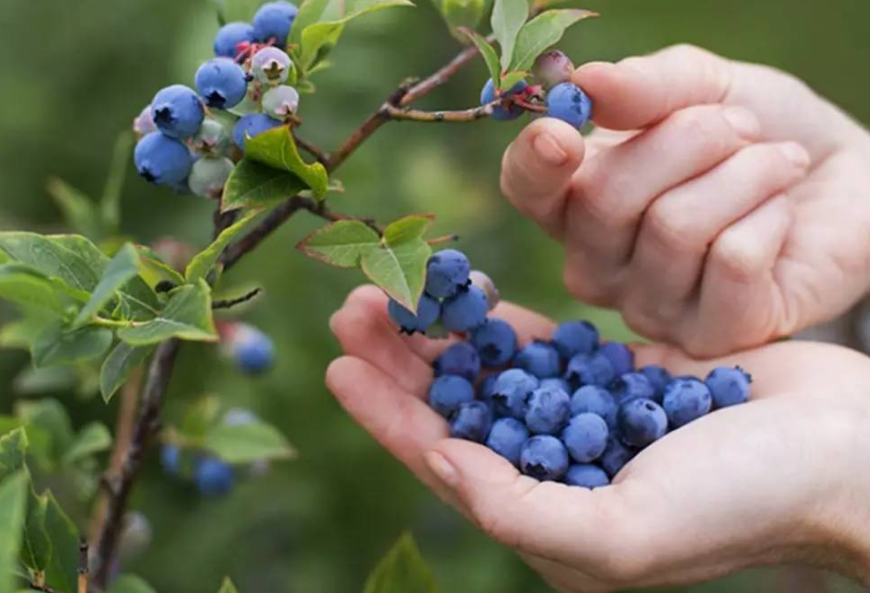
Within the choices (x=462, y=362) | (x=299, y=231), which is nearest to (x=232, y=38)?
(x=462, y=362)

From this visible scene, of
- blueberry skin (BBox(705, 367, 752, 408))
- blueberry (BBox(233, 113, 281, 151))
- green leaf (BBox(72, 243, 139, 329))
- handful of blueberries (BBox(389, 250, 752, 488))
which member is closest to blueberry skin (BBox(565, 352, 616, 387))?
handful of blueberries (BBox(389, 250, 752, 488))

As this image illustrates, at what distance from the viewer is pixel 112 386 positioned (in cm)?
82

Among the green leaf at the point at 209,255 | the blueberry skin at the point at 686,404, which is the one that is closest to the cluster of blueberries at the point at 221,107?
the green leaf at the point at 209,255

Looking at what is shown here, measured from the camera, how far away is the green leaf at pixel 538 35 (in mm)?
885

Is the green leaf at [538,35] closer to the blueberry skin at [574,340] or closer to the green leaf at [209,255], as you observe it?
the green leaf at [209,255]

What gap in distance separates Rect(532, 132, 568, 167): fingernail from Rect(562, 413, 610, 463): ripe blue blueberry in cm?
24

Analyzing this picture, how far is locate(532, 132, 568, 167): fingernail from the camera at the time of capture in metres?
1.00

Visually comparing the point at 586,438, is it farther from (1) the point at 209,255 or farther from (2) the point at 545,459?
(1) the point at 209,255

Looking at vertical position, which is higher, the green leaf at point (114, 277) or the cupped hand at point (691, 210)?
the green leaf at point (114, 277)

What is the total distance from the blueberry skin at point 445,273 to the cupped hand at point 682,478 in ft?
0.47

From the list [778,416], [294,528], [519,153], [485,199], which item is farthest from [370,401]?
[485,199]

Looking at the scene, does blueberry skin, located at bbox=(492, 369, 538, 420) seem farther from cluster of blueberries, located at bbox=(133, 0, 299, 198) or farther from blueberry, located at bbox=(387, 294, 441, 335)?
Answer: cluster of blueberries, located at bbox=(133, 0, 299, 198)

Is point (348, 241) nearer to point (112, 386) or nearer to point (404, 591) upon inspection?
point (112, 386)

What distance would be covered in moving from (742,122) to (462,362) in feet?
1.29
